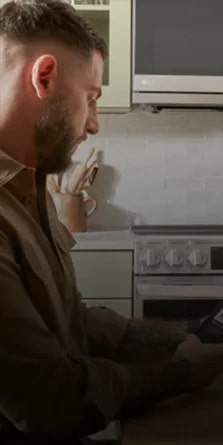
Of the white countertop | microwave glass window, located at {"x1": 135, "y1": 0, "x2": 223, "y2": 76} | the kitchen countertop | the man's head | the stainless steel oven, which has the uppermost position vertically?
the man's head

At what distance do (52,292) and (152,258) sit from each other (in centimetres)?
150

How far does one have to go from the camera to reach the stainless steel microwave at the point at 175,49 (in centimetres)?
246

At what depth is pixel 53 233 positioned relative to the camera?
1.05 metres

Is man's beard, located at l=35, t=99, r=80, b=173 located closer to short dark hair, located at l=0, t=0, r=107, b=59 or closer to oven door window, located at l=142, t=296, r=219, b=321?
short dark hair, located at l=0, t=0, r=107, b=59

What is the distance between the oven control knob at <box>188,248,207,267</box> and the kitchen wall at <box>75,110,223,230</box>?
20.4 inches

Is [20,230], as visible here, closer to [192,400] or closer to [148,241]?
[192,400]

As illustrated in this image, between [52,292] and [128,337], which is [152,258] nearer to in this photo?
[128,337]

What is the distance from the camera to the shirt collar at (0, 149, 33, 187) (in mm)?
893

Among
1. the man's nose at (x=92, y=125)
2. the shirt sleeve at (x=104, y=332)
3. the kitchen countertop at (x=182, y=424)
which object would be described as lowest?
the shirt sleeve at (x=104, y=332)

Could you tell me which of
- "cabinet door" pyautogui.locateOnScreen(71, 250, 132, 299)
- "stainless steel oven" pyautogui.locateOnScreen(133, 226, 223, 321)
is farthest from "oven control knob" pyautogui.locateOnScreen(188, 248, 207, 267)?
"cabinet door" pyautogui.locateOnScreen(71, 250, 132, 299)

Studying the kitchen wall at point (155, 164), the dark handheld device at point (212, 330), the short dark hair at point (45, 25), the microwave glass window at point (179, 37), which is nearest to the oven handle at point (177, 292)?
the kitchen wall at point (155, 164)

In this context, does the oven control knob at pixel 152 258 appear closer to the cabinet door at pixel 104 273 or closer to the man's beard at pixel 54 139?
the cabinet door at pixel 104 273

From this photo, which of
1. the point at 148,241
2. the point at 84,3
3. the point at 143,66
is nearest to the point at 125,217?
the point at 148,241

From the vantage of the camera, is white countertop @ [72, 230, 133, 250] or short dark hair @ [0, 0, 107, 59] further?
white countertop @ [72, 230, 133, 250]
